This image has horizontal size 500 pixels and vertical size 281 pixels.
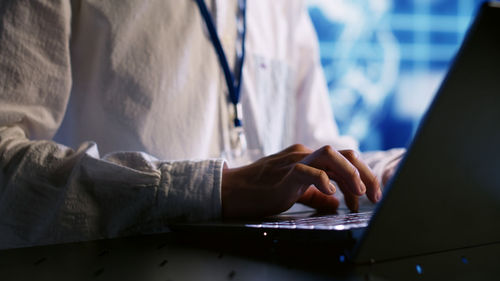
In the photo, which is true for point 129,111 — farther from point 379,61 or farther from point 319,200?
point 379,61

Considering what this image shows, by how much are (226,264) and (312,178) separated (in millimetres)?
195

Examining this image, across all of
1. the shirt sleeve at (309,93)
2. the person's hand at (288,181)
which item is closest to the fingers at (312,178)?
the person's hand at (288,181)

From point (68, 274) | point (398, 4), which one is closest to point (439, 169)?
point (68, 274)

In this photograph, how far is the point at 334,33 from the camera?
2502 millimetres

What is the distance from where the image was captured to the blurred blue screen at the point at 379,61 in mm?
2473

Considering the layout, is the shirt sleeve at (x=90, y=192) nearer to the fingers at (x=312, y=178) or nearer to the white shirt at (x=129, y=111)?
the white shirt at (x=129, y=111)

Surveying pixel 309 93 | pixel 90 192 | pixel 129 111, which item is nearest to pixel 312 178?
pixel 90 192

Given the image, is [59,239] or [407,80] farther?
[407,80]

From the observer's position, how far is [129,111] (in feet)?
2.97

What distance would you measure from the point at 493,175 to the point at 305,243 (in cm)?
17

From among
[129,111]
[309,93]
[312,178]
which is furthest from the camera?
[309,93]

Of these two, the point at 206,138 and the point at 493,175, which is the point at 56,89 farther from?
the point at 493,175

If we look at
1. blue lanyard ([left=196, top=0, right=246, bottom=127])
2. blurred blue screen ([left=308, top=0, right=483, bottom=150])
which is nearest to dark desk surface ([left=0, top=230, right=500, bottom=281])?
blue lanyard ([left=196, top=0, right=246, bottom=127])

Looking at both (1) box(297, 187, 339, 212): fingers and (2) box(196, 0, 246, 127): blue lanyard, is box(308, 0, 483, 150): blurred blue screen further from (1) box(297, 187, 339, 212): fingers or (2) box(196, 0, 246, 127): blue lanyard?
(1) box(297, 187, 339, 212): fingers
